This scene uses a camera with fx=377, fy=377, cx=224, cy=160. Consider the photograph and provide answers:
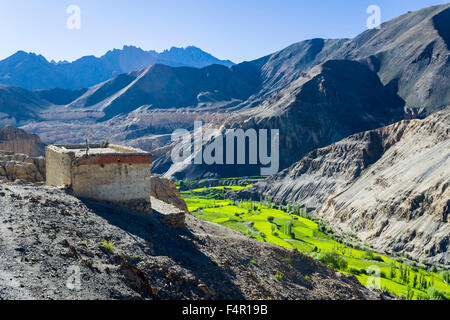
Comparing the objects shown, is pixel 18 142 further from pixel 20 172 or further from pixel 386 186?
pixel 386 186

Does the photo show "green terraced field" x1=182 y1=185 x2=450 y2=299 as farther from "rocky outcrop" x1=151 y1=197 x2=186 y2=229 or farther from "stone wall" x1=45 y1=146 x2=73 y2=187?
"stone wall" x1=45 y1=146 x2=73 y2=187

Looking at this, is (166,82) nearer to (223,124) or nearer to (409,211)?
(223,124)

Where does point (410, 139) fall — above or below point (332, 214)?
above

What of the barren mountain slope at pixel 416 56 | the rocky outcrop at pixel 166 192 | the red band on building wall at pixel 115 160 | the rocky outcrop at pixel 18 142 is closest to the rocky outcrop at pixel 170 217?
the red band on building wall at pixel 115 160

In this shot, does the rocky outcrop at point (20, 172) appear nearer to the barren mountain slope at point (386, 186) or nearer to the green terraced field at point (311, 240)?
the green terraced field at point (311, 240)

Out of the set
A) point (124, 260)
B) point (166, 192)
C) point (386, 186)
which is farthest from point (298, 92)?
point (124, 260)

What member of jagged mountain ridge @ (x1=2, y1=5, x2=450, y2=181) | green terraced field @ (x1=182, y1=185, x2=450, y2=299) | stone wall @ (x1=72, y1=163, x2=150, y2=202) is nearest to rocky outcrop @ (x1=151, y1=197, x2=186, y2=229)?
stone wall @ (x1=72, y1=163, x2=150, y2=202)

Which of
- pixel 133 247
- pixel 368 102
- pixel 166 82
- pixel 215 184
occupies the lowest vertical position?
pixel 215 184

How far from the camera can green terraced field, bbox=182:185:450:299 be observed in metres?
29.6

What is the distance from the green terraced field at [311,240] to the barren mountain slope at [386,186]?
337 centimetres

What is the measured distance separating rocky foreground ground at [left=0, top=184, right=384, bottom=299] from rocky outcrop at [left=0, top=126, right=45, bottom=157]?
4691cm

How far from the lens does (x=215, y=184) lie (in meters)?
77.5

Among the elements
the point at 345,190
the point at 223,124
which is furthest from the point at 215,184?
the point at 345,190
